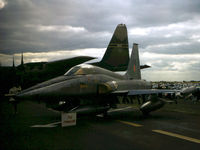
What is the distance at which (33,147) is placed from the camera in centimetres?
491

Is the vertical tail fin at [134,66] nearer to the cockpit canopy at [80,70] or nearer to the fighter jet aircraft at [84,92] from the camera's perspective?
the fighter jet aircraft at [84,92]

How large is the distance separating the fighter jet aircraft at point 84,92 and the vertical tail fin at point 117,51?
1117cm

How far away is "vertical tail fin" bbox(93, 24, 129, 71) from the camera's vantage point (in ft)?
73.9

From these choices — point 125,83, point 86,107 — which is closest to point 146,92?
point 125,83

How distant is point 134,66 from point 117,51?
7.80m

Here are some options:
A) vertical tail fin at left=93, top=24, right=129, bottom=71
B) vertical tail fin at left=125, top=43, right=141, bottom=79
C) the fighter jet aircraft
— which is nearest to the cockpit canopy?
the fighter jet aircraft

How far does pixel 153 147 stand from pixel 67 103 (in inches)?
232

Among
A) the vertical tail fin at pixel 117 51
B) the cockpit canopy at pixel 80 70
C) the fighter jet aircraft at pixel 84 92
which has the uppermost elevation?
the vertical tail fin at pixel 117 51

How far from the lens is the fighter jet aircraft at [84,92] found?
25.7 feet

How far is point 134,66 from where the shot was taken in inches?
605

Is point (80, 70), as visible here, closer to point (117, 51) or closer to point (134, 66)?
point (134, 66)

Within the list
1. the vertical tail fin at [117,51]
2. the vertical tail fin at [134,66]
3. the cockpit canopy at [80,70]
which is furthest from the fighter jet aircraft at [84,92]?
the vertical tail fin at [117,51]

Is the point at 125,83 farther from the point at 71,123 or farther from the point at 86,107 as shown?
the point at 71,123

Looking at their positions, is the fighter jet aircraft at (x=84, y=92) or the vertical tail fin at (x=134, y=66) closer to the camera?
the fighter jet aircraft at (x=84, y=92)
